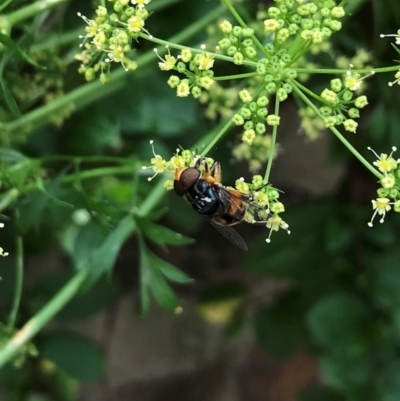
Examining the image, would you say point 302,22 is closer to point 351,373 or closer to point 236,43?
point 236,43

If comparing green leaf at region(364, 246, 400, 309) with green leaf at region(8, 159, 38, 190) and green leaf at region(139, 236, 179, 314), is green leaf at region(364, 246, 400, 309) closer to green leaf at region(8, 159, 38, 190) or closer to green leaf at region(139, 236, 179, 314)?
green leaf at region(139, 236, 179, 314)

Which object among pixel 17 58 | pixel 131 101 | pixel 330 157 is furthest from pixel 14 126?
pixel 330 157

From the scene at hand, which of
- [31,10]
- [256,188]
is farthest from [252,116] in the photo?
[31,10]

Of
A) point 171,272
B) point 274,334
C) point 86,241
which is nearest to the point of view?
point 171,272

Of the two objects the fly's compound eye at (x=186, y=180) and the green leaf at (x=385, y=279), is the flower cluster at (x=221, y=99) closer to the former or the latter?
the fly's compound eye at (x=186, y=180)

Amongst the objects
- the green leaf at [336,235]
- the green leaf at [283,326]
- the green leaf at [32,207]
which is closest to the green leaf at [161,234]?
the green leaf at [32,207]

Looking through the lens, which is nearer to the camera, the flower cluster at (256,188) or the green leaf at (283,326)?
the flower cluster at (256,188)

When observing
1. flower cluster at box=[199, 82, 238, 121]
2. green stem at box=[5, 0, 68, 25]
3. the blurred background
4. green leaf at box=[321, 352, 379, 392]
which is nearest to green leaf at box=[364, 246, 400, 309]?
the blurred background
